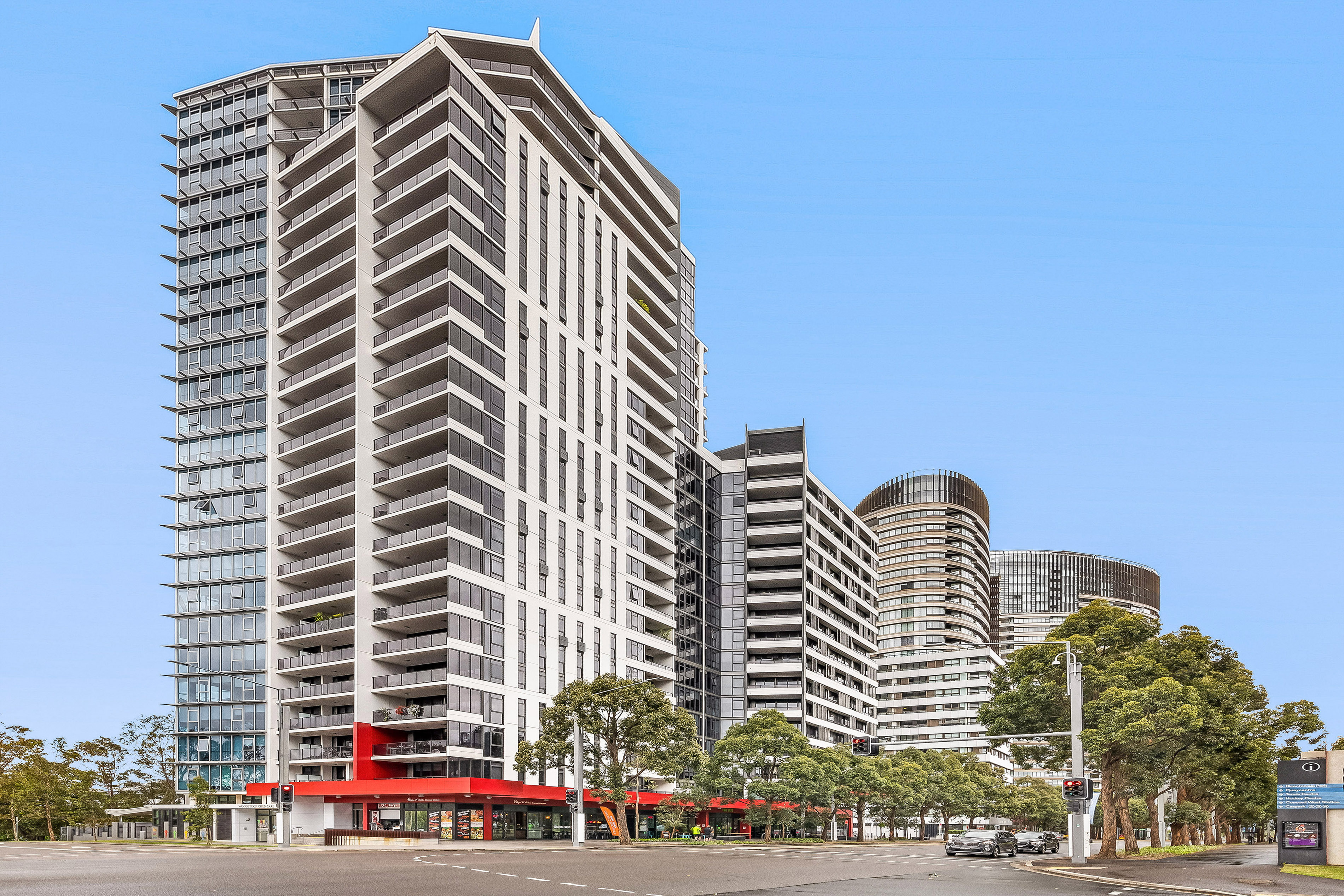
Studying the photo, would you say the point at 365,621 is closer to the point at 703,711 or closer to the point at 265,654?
the point at 265,654

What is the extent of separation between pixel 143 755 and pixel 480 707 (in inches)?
1704

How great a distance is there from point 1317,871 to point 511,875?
3441 cm

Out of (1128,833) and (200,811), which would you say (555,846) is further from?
(200,811)

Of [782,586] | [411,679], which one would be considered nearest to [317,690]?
[411,679]

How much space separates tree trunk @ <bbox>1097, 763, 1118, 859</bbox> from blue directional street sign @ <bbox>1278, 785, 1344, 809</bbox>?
32.0 feet

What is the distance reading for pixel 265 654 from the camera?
3839 inches

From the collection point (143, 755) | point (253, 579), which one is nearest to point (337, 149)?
point (253, 579)

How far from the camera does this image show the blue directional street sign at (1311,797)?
53.5 metres

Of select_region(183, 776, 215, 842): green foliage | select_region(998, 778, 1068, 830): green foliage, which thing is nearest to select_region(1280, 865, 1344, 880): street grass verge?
select_region(183, 776, 215, 842): green foliage

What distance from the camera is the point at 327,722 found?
88.2 metres

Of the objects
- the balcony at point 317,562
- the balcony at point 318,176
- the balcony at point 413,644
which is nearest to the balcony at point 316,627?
the balcony at point 317,562

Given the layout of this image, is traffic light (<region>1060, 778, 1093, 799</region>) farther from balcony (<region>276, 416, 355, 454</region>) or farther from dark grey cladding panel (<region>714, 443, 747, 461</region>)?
dark grey cladding panel (<region>714, 443, 747, 461</region>)

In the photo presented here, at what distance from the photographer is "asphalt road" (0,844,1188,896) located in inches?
1129

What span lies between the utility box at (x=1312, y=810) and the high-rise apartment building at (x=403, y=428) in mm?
53292
